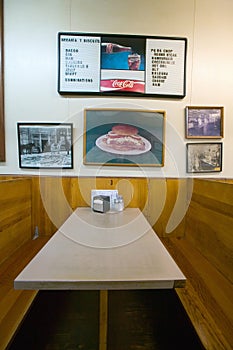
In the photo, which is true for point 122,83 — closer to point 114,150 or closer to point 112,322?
point 114,150

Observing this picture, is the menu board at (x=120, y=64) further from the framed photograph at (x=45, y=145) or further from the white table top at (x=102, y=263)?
the white table top at (x=102, y=263)

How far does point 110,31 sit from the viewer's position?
194cm

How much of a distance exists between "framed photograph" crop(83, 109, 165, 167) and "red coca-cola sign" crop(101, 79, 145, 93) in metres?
0.19

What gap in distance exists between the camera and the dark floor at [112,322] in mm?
1257

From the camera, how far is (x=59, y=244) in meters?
0.98

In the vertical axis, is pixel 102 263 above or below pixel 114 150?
below

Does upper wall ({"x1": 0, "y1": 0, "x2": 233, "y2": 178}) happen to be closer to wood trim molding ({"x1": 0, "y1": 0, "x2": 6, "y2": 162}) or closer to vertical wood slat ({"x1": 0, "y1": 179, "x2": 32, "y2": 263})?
wood trim molding ({"x1": 0, "y1": 0, "x2": 6, "y2": 162})

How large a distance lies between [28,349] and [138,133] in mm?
1697

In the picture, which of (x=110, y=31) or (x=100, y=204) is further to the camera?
(x=110, y=31)

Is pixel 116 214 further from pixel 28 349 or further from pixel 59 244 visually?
pixel 28 349

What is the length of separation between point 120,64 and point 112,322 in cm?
202

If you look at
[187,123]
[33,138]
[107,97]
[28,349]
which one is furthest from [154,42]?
[28,349]

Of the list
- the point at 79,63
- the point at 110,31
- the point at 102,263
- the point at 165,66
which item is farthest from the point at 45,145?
the point at 102,263

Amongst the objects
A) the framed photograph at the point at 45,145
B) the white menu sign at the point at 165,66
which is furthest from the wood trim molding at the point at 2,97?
the white menu sign at the point at 165,66
